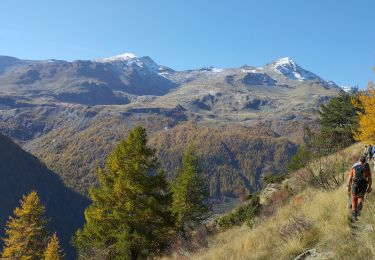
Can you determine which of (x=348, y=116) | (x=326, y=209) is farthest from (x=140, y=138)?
(x=348, y=116)

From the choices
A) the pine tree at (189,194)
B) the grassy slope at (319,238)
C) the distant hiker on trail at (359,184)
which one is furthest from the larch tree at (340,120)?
the grassy slope at (319,238)

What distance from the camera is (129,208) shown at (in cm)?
2200

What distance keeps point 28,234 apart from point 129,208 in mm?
19960

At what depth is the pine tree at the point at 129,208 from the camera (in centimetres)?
2219

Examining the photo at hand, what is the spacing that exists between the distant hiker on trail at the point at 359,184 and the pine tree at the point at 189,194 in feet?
102

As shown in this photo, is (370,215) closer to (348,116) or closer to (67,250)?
(348,116)

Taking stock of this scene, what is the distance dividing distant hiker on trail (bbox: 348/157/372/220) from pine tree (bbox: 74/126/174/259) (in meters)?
12.7

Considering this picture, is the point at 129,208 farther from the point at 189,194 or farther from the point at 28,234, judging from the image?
the point at 189,194

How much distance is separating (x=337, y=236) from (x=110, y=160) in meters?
17.2

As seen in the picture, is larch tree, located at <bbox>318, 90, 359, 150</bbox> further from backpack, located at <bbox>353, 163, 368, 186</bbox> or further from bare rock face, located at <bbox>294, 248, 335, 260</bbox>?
bare rock face, located at <bbox>294, 248, 335, 260</bbox>

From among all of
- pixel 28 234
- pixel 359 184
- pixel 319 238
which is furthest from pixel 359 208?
pixel 28 234

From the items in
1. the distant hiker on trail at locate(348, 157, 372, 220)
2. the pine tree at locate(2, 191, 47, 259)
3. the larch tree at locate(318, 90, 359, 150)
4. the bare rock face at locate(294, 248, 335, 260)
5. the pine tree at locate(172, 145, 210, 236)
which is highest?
the larch tree at locate(318, 90, 359, 150)

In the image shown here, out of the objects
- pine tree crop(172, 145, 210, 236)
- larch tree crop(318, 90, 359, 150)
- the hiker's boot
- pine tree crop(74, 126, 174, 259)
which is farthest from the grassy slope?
larch tree crop(318, 90, 359, 150)

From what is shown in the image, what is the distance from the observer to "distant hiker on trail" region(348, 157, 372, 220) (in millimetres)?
10439
